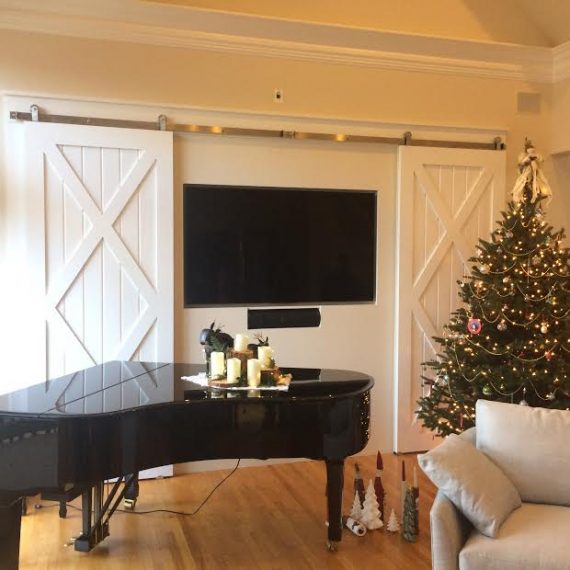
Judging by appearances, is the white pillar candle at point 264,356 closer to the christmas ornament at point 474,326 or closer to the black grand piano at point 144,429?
the black grand piano at point 144,429

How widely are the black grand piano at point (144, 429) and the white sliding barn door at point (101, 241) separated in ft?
2.89

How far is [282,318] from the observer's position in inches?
185

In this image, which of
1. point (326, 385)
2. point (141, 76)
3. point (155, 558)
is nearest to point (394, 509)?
point (326, 385)

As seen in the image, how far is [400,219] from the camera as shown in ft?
15.8

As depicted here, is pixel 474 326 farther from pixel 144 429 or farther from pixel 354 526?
pixel 144 429

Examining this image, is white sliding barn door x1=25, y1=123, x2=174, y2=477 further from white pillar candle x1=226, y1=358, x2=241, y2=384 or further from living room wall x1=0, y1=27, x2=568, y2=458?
white pillar candle x1=226, y1=358, x2=241, y2=384

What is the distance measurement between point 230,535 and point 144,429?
1.04 metres

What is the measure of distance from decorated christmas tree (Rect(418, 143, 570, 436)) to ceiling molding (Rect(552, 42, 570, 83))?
140 centimetres

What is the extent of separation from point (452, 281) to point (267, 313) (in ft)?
4.94

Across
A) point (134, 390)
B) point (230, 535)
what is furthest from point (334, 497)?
point (134, 390)

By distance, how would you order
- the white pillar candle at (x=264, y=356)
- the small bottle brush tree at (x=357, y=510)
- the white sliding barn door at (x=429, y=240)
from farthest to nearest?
the white sliding barn door at (x=429, y=240)
the small bottle brush tree at (x=357, y=510)
the white pillar candle at (x=264, y=356)

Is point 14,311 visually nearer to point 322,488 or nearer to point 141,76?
point 141,76

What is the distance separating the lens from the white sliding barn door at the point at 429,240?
4.85 metres

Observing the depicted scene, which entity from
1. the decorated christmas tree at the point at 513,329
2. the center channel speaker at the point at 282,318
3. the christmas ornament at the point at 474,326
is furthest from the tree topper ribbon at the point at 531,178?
the center channel speaker at the point at 282,318
